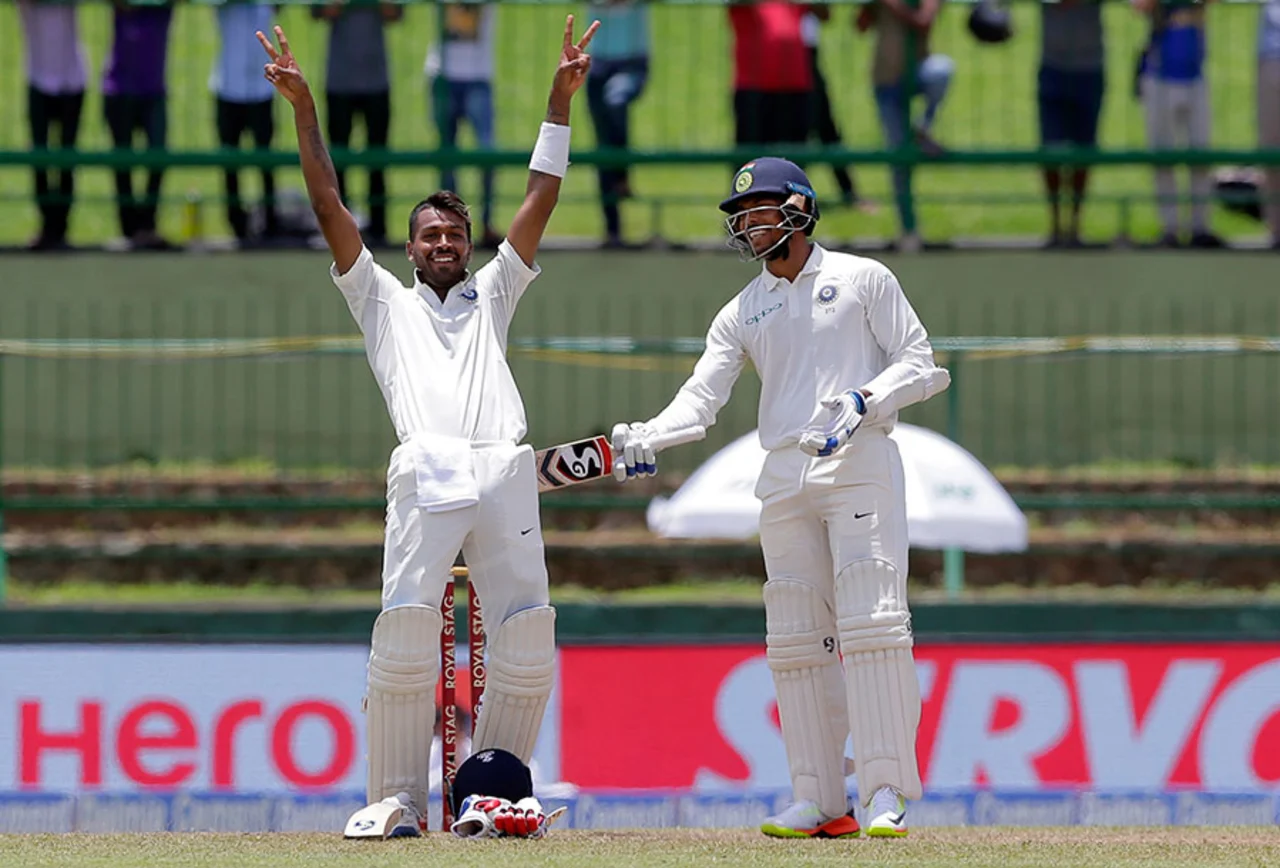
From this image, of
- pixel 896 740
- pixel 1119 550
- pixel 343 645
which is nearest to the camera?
pixel 896 740

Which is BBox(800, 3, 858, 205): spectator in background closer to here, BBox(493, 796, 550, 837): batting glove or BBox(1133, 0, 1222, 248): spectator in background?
BBox(1133, 0, 1222, 248): spectator in background

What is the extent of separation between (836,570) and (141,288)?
7.23 metres

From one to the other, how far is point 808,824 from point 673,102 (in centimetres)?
831

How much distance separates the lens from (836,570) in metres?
7.12

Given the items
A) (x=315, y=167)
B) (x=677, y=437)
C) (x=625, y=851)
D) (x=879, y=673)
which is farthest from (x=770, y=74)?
(x=625, y=851)

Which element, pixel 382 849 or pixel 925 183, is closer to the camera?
pixel 382 849

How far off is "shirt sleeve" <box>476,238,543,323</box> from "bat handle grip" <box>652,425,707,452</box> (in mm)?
600

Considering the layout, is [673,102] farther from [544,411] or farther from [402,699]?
[402,699]

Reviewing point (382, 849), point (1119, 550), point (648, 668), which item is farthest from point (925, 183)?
point (382, 849)

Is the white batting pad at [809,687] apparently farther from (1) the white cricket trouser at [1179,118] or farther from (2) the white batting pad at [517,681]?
(1) the white cricket trouser at [1179,118]

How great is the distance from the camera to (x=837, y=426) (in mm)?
6816

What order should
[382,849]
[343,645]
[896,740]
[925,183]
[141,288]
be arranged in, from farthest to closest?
1. [925,183]
2. [141,288]
3. [343,645]
4. [896,740]
5. [382,849]

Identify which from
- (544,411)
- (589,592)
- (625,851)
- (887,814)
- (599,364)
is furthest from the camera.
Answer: (544,411)

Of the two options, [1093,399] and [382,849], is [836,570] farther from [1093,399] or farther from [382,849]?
[1093,399]
